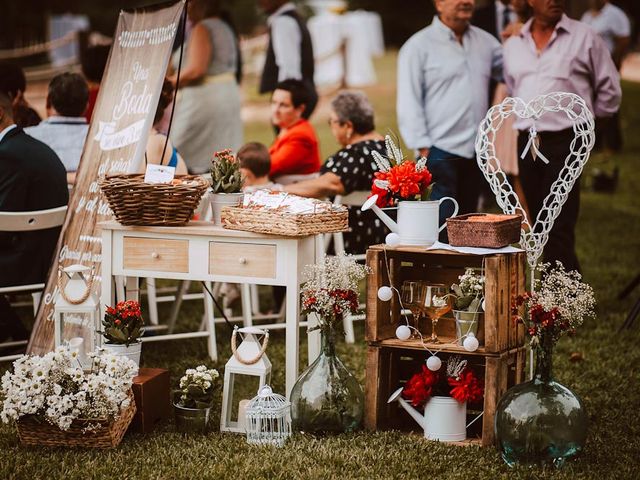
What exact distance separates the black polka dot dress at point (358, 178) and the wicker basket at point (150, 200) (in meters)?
1.35

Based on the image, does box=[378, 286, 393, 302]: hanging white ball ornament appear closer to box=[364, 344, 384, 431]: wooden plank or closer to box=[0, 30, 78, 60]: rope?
box=[364, 344, 384, 431]: wooden plank

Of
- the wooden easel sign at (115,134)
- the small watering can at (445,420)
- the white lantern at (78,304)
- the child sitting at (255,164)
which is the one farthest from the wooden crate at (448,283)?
the child sitting at (255,164)

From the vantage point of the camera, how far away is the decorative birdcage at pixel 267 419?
4.01 m

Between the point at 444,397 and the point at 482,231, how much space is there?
0.65 m

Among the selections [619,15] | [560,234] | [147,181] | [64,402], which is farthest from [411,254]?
[619,15]

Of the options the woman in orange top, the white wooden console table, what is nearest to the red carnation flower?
the white wooden console table

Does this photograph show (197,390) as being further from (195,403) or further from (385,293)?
(385,293)

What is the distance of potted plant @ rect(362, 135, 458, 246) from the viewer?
4.07 meters

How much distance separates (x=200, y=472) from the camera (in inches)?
146

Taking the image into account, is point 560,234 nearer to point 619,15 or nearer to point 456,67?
point 456,67

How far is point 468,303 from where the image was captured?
4012 millimetres

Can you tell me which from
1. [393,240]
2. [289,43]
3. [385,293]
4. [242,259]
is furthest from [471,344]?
[289,43]

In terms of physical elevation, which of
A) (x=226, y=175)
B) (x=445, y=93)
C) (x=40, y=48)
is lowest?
(x=226, y=175)

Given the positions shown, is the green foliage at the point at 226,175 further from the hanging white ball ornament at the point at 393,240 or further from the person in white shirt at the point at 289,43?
the person in white shirt at the point at 289,43
